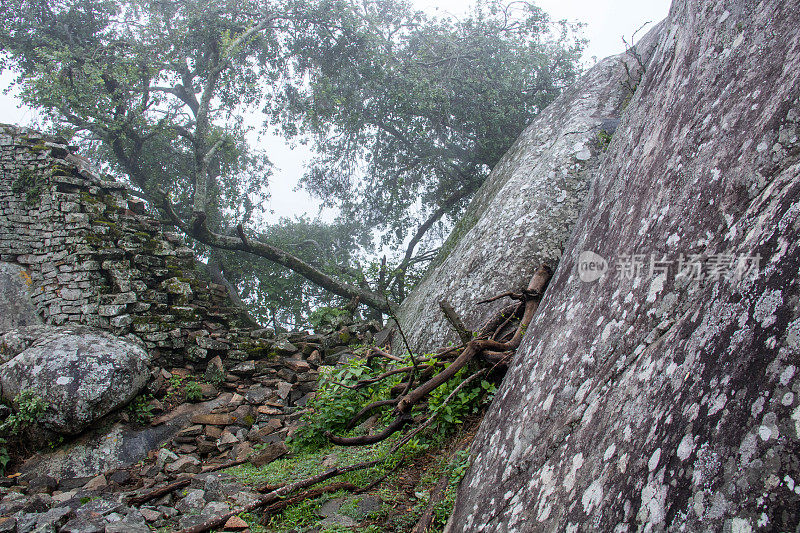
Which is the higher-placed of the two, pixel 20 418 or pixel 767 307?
pixel 20 418

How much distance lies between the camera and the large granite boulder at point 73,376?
5.78 m

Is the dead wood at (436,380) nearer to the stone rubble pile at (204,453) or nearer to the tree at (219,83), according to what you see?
the stone rubble pile at (204,453)

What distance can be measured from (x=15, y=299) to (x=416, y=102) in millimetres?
9399

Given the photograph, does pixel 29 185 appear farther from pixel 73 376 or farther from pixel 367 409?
pixel 367 409

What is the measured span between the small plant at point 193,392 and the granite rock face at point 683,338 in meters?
5.49

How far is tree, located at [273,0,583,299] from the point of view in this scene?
39.3 feet

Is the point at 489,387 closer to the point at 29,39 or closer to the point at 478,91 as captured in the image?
the point at 478,91

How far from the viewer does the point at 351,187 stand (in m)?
15.5

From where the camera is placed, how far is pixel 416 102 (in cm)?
1213

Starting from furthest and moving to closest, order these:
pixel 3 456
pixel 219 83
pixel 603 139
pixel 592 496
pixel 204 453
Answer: pixel 219 83 → pixel 603 139 → pixel 204 453 → pixel 3 456 → pixel 592 496

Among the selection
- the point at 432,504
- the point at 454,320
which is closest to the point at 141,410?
the point at 454,320

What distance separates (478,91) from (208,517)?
1118cm

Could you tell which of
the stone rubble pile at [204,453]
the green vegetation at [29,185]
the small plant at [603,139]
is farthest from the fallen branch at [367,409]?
the green vegetation at [29,185]

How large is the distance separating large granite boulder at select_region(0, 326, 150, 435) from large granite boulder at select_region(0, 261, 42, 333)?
1293 millimetres
